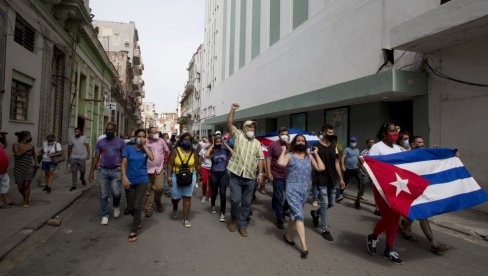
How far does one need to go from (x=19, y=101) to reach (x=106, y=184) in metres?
5.98

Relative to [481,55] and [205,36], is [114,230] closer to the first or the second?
[481,55]

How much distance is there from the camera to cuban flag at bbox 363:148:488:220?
4.20 m

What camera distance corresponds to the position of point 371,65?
1112 centimetres

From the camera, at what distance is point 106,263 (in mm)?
3895

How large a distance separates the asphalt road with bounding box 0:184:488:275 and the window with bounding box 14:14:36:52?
642 centimetres

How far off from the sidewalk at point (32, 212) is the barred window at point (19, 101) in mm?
1976

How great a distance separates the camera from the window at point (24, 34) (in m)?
9.14

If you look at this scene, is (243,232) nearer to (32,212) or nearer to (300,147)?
(300,147)

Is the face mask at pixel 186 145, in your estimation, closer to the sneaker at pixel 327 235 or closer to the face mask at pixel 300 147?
the face mask at pixel 300 147

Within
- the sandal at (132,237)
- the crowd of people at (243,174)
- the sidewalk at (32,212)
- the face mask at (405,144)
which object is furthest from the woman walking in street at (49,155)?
the face mask at (405,144)

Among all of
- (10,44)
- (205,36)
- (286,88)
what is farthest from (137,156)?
(205,36)

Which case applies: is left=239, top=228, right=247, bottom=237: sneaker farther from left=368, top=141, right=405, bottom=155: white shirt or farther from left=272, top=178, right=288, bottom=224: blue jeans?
left=368, top=141, right=405, bottom=155: white shirt

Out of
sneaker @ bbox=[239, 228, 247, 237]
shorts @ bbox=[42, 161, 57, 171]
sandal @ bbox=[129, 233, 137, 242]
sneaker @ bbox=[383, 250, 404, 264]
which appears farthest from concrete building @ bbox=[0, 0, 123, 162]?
sneaker @ bbox=[383, 250, 404, 264]

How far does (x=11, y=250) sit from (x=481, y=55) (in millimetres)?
10135
